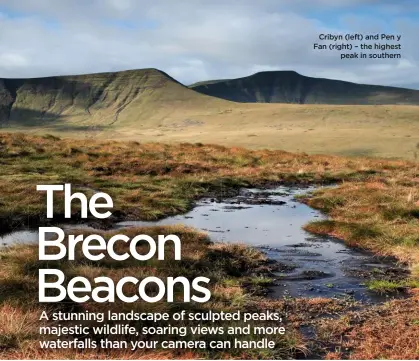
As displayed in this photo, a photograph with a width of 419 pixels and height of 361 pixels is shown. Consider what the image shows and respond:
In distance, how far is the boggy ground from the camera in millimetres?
8938

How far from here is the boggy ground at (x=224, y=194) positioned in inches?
352

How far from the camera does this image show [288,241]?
58.4 ft

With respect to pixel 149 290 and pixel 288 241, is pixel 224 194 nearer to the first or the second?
pixel 288 241

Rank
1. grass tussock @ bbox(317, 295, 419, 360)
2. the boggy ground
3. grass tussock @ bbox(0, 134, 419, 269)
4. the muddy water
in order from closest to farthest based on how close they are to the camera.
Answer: grass tussock @ bbox(317, 295, 419, 360), the boggy ground, the muddy water, grass tussock @ bbox(0, 134, 419, 269)

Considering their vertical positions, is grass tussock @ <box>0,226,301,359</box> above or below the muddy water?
above

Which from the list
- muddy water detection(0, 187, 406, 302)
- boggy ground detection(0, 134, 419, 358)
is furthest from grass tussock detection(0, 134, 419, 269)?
muddy water detection(0, 187, 406, 302)

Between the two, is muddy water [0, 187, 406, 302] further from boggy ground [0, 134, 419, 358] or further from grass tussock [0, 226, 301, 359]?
grass tussock [0, 226, 301, 359]

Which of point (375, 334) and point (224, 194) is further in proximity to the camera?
point (224, 194)

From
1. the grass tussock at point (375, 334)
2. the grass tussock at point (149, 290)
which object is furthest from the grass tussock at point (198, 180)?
the grass tussock at point (149, 290)

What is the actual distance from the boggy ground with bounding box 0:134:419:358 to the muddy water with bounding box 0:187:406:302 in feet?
2.35

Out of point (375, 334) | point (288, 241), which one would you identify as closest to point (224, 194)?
point (288, 241)

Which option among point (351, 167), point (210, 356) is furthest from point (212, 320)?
point (351, 167)

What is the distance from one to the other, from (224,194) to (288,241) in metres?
11.9

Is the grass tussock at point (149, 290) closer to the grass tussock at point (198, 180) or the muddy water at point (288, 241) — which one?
the muddy water at point (288, 241)
